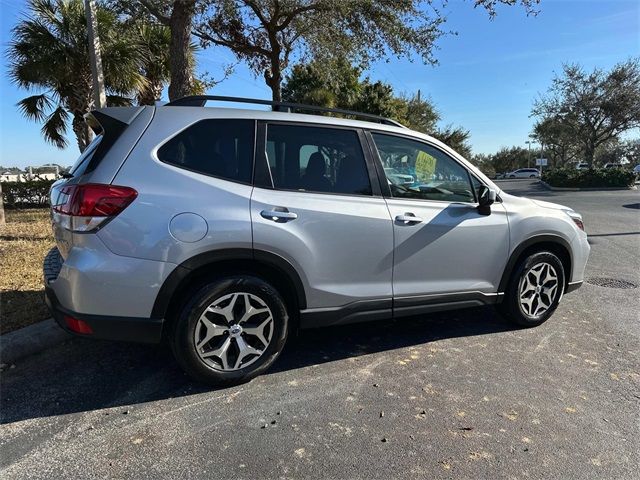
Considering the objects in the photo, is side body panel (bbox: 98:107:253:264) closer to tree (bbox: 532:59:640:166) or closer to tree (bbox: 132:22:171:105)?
tree (bbox: 132:22:171:105)

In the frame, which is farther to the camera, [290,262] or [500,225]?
[500,225]

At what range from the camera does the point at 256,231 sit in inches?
131

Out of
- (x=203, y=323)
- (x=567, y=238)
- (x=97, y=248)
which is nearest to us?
(x=97, y=248)

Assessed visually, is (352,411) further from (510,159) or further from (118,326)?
(510,159)

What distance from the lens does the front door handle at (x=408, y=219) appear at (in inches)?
152

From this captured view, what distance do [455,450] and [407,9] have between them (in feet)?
31.7

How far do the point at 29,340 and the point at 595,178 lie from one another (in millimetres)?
30530

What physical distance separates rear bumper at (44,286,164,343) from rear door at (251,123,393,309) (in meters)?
0.86

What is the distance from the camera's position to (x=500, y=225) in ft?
14.2

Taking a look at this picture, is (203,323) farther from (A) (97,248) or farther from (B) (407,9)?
(B) (407,9)

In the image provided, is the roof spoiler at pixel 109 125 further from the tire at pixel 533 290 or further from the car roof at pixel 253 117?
the tire at pixel 533 290

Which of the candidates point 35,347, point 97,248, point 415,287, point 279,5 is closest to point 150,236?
point 97,248

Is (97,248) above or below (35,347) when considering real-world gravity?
above

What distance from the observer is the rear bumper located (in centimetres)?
311
